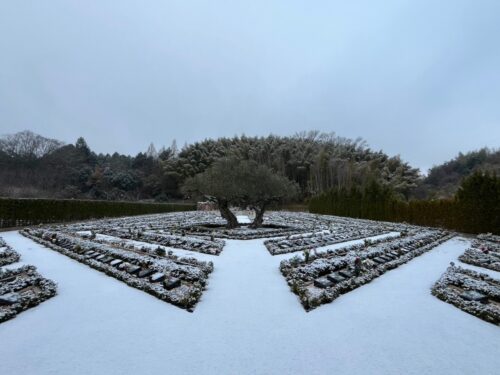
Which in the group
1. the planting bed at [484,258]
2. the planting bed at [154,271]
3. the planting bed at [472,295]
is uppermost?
the planting bed at [484,258]

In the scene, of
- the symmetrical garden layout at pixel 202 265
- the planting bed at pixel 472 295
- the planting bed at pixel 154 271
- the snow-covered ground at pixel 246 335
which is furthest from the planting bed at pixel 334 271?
the planting bed at pixel 154 271

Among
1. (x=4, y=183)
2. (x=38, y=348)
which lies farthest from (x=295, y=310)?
(x=4, y=183)

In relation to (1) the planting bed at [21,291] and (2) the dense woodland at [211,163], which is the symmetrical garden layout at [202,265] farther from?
(2) the dense woodland at [211,163]

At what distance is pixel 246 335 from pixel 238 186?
9524mm

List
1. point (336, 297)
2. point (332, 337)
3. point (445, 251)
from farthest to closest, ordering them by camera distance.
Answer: point (445, 251) < point (336, 297) < point (332, 337)

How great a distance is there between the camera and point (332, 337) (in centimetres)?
287

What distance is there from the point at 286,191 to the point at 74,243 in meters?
8.63

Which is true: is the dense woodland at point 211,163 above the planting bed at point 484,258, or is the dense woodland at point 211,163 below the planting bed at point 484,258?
above

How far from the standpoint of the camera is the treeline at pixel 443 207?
1156cm

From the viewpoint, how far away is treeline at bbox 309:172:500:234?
11.6m

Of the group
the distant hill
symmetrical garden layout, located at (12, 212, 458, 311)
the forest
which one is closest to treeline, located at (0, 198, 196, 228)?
the forest

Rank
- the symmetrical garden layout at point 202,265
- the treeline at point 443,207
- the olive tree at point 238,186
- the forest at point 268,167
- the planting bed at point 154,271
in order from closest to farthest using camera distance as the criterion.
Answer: the planting bed at point 154,271 < the symmetrical garden layout at point 202,265 < the treeline at point 443,207 < the olive tree at point 238,186 < the forest at point 268,167

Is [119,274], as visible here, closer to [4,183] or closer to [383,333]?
[383,333]

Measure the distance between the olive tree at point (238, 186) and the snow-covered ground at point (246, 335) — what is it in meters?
7.90
